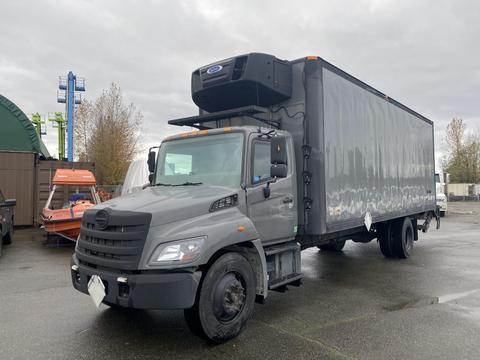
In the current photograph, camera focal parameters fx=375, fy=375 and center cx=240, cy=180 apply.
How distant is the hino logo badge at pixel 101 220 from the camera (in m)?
4.05

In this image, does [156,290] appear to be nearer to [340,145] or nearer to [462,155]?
[340,145]

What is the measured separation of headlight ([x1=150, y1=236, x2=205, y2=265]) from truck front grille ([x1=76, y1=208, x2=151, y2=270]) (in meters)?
0.18

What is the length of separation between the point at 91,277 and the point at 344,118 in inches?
181

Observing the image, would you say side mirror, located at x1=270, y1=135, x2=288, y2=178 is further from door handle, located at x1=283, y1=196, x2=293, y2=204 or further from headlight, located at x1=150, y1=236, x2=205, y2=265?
headlight, located at x1=150, y1=236, x2=205, y2=265

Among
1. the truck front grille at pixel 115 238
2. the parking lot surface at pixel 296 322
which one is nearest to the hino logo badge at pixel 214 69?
the truck front grille at pixel 115 238

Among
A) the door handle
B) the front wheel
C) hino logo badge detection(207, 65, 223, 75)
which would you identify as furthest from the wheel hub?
hino logo badge detection(207, 65, 223, 75)

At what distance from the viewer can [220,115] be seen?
5680 millimetres

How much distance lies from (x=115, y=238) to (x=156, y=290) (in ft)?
2.42

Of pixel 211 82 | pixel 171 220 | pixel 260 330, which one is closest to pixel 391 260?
pixel 260 330

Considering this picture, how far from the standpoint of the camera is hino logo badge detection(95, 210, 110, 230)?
4051 mm

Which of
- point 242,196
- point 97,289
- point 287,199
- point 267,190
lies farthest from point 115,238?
point 287,199

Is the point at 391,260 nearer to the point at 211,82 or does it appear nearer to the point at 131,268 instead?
the point at 211,82

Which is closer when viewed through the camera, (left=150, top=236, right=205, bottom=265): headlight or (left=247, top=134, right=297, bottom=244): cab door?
(left=150, top=236, right=205, bottom=265): headlight

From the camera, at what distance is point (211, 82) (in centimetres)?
592
